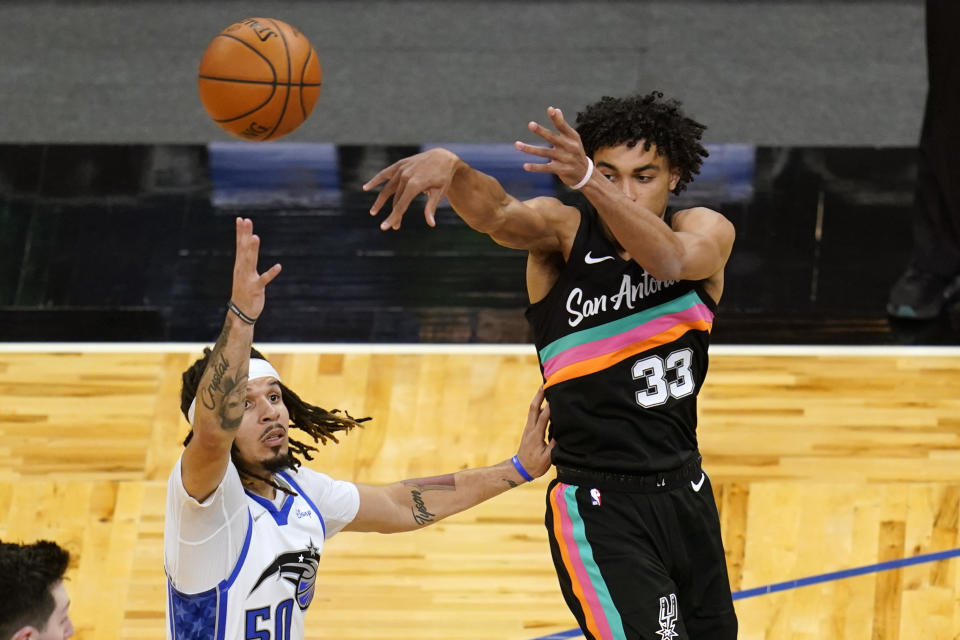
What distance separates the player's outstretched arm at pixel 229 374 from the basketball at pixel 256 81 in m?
2.18

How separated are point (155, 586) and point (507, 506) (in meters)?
1.61

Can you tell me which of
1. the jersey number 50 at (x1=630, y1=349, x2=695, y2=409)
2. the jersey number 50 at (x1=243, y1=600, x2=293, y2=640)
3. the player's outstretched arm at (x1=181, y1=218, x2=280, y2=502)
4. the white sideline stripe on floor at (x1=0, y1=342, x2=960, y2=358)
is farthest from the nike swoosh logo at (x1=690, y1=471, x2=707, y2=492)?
the white sideline stripe on floor at (x1=0, y1=342, x2=960, y2=358)

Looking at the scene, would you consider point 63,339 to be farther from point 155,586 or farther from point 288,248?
point 155,586

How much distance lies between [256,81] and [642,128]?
2.00 metres

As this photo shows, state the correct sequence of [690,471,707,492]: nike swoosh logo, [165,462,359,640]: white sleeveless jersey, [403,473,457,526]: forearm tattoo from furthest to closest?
[403,473,457,526]: forearm tattoo < [690,471,707,492]: nike swoosh logo < [165,462,359,640]: white sleeveless jersey

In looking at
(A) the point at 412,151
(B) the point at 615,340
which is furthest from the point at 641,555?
(A) the point at 412,151

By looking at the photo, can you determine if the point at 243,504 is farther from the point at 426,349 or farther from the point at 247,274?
the point at 426,349

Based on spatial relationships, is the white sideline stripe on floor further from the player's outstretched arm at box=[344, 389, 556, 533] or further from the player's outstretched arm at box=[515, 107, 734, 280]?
the player's outstretched arm at box=[515, 107, 734, 280]

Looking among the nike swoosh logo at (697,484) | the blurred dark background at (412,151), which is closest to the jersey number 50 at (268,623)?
the nike swoosh logo at (697,484)

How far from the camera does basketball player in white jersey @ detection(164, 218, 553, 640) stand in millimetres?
4293

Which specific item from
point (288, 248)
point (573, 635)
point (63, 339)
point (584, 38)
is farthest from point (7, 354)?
point (584, 38)

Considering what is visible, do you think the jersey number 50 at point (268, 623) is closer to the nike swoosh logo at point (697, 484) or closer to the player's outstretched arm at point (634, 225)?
the nike swoosh logo at point (697, 484)

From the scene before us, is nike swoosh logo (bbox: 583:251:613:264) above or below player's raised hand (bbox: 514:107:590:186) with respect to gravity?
below

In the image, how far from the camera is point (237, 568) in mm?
4684
